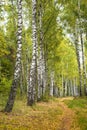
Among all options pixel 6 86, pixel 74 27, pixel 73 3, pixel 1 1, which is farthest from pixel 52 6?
pixel 6 86

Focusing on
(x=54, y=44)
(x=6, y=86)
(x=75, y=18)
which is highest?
(x=75, y=18)

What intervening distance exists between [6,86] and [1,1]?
616 centimetres

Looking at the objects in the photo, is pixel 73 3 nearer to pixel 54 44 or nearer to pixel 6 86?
pixel 54 44

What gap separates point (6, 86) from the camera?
1962 centimetres

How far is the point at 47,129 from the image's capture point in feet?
38.2

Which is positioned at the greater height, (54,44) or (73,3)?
(73,3)

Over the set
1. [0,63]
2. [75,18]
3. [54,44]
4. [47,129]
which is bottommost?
[47,129]

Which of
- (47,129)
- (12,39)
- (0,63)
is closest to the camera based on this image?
(47,129)

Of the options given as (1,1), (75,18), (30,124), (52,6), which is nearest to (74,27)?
(75,18)

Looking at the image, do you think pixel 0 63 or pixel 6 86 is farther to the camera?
pixel 0 63

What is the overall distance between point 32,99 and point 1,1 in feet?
24.4

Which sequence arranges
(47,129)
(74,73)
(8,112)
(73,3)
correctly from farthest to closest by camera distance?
(74,73)
(73,3)
(8,112)
(47,129)

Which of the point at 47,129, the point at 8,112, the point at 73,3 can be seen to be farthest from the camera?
the point at 73,3

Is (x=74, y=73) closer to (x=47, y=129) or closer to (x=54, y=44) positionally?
(x=54, y=44)
